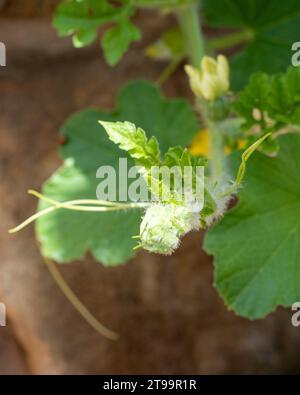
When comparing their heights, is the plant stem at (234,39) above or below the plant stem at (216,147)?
above

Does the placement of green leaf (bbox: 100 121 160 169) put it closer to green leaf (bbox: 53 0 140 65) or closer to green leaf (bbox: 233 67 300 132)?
green leaf (bbox: 233 67 300 132)

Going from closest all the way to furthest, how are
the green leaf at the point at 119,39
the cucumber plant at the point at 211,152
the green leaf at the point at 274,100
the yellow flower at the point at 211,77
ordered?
the cucumber plant at the point at 211,152, the green leaf at the point at 274,100, the yellow flower at the point at 211,77, the green leaf at the point at 119,39

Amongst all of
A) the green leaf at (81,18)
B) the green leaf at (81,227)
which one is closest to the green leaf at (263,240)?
the green leaf at (81,227)

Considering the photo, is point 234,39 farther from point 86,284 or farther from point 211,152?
point 86,284

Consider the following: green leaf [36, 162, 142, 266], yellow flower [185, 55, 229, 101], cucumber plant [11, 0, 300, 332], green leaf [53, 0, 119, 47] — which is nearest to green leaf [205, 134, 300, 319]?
cucumber plant [11, 0, 300, 332]

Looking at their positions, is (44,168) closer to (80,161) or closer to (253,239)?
(80,161)

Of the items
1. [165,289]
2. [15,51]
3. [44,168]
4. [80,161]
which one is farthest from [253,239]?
[15,51]

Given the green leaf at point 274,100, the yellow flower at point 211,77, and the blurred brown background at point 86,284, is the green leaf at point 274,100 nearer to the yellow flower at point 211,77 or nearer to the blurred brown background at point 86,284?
the yellow flower at point 211,77
